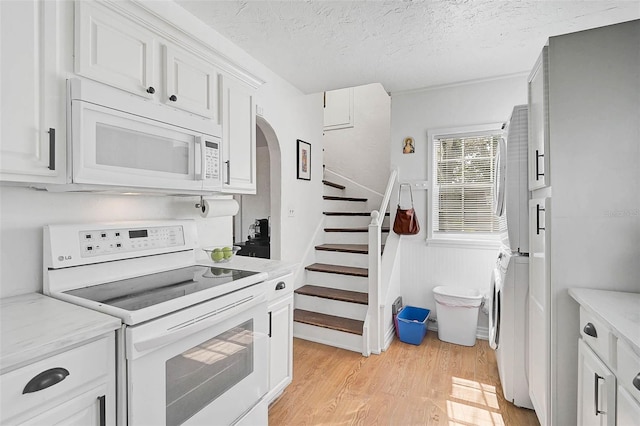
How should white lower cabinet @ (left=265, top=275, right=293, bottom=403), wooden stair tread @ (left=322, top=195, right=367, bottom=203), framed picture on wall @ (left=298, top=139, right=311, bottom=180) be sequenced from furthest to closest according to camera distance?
wooden stair tread @ (left=322, top=195, right=367, bottom=203) → framed picture on wall @ (left=298, top=139, right=311, bottom=180) → white lower cabinet @ (left=265, top=275, right=293, bottom=403)

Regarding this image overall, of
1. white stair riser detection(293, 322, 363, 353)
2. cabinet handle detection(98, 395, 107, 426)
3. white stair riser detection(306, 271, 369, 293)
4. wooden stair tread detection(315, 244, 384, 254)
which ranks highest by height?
wooden stair tread detection(315, 244, 384, 254)

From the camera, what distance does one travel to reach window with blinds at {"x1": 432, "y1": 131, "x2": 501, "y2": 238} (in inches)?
127

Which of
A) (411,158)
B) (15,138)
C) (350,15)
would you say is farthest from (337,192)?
(15,138)

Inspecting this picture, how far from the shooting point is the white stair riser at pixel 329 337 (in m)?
2.87

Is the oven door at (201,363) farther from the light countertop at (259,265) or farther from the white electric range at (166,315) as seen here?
the light countertop at (259,265)

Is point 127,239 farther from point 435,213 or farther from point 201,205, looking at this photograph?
point 435,213

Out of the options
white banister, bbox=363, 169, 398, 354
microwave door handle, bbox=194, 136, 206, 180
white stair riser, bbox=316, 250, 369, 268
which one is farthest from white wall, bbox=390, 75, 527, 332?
microwave door handle, bbox=194, 136, 206, 180

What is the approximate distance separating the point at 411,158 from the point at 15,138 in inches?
125

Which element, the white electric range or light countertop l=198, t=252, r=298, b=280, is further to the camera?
light countertop l=198, t=252, r=298, b=280

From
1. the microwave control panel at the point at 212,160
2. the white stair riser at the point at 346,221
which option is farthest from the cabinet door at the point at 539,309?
the white stair riser at the point at 346,221

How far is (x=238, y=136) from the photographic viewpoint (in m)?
2.10

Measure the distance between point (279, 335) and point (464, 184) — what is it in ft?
8.07

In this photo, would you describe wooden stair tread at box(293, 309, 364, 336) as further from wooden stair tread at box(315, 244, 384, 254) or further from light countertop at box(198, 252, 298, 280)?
light countertop at box(198, 252, 298, 280)

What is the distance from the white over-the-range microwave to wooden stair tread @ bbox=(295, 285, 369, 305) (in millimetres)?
1784
